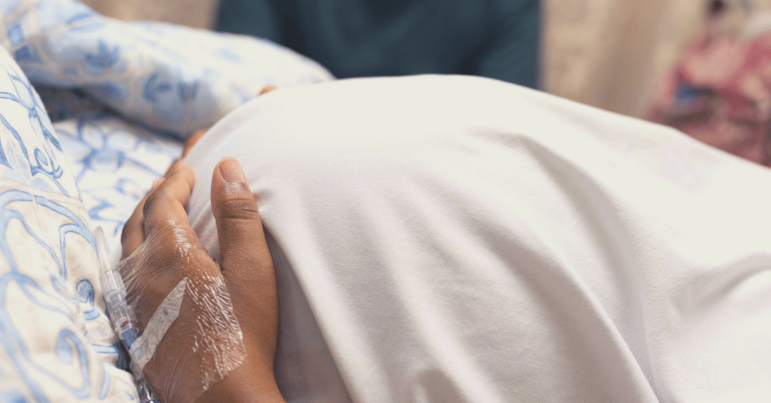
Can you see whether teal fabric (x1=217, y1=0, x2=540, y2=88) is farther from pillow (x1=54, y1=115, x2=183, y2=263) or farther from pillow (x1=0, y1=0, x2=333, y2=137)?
pillow (x1=54, y1=115, x2=183, y2=263)

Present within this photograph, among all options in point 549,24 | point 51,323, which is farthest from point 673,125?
point 51,323

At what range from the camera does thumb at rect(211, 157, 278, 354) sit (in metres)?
0.34

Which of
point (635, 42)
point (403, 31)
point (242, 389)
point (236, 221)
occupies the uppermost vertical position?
point (635, 42)

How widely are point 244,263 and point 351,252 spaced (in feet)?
0.27

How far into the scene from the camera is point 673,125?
1251 mm

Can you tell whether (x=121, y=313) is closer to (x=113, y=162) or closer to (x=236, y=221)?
(x=236, y=221)

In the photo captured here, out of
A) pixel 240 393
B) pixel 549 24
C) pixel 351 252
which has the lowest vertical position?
pixel 240 393

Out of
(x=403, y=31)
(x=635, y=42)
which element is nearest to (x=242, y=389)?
(x=403, y=31)

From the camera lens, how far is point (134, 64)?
0.59m

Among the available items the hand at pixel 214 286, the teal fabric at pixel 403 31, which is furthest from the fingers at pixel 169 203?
the teal fabric at pixel 403 31

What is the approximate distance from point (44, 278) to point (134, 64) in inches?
15.5

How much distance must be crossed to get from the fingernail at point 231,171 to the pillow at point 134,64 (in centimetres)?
29

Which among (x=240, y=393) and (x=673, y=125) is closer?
(x=240, y=393)

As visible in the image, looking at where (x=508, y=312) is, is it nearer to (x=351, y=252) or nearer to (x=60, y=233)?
(x=351, y=252)
